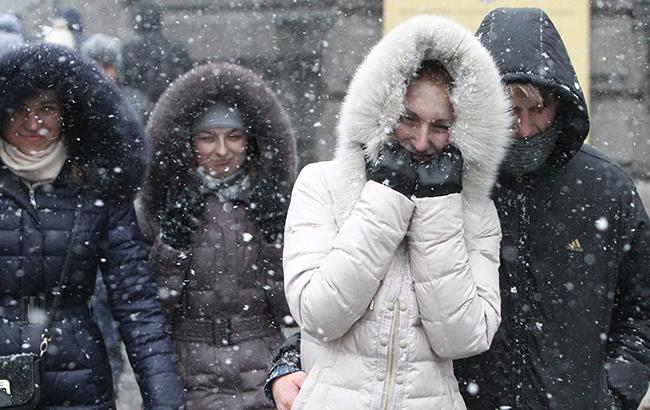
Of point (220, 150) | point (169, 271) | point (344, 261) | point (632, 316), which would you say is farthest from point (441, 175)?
point (220, 150)

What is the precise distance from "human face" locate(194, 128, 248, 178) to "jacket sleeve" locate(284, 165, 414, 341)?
1846 mm

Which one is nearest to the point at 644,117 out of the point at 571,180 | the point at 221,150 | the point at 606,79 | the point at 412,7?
the point at 606,79

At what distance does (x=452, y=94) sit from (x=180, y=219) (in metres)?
1.90

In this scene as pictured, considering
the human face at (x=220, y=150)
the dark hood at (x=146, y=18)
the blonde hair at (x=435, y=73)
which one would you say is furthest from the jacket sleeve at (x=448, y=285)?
the dark hood at (x=146, y=18)

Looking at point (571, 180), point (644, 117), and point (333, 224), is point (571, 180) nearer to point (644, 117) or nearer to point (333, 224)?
point (333, 224)

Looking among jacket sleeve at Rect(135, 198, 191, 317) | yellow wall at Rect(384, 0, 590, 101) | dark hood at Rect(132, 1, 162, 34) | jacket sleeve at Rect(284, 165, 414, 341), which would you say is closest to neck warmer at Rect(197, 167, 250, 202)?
jacket sleeve at Rect(135, 198, 191, 317)

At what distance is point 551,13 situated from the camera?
27.5 feet

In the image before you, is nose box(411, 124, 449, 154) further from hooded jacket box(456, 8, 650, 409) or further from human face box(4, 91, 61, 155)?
human face box(4, 91, 61, 155)

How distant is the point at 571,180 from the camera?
346 centimetres

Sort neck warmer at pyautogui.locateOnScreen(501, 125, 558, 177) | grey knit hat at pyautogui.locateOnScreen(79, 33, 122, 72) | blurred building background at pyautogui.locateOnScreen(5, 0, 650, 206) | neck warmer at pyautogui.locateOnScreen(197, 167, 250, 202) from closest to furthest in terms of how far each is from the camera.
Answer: neck warmer at pyautogui.locateOnScreen(501, 125, 558, 177) → neck warmer at pyautogui.locateOnScreen(197, 167, 250, 202) → grey knit hat at pyautogui.locateOnScreen(79, 33, 122, 72) → blurred building background at pyautogui.locateOnScreen(5, 0, 650, 206)

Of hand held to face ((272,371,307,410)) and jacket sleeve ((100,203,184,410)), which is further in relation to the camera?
jacket sleeve ((100,203,184,410))

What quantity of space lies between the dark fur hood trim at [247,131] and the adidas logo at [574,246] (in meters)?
1.62

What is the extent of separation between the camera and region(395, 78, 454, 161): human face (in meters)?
3.06

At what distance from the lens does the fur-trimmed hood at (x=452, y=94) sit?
3.03 metres
